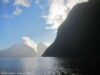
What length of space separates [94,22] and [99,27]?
1024 cm

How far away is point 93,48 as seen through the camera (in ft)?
Result: 618

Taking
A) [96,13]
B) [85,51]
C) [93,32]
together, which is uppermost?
[96,13]

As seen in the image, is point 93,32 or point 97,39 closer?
point 97,39

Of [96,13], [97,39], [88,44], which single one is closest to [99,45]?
[97,39]

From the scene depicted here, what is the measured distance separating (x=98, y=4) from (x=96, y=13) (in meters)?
10.3

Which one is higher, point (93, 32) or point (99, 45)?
point (93, 32)

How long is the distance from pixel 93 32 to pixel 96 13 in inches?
865

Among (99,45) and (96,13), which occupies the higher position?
(96,13)

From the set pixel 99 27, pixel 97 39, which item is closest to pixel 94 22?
pixel 99 27

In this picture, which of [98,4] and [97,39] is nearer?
[97,39]

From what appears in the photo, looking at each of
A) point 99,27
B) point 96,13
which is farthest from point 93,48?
point 96,13

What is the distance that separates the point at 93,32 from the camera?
644ft

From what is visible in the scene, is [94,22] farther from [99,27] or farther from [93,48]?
[93,48]

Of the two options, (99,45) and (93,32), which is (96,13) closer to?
(93,32)
